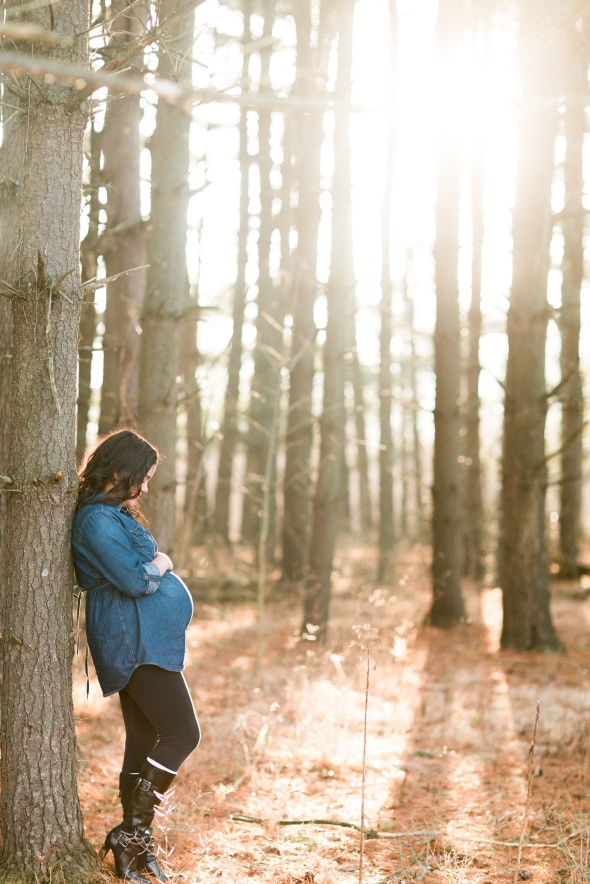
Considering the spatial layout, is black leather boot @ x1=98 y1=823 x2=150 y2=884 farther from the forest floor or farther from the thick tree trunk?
the thick tree trunk

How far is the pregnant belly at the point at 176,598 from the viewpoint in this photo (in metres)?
3.66

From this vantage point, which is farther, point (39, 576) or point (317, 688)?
point (317, 688)

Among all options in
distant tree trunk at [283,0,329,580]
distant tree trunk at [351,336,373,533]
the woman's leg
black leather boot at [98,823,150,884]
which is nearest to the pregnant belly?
the woman's leg

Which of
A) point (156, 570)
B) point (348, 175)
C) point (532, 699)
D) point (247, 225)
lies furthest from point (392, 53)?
point (156, 570)

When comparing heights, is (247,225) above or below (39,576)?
above

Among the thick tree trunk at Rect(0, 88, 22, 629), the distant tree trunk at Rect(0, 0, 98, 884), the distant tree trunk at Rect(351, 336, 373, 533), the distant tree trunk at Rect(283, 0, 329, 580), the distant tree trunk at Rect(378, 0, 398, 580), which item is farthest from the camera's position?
the distant tree trunk at Rect(351, 336, 373, 533)

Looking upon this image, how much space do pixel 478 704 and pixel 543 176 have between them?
5.83 metres

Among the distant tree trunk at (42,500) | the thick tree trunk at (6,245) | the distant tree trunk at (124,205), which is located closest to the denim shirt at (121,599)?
the distant tree trunk at (42,500)

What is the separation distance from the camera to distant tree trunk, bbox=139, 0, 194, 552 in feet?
21.1

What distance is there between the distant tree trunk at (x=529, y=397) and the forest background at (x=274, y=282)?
0.03 meters

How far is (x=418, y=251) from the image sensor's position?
1727 centimetres

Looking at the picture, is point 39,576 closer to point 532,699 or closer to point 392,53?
point 532,699

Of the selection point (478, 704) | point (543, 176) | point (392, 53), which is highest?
point (392, 53)

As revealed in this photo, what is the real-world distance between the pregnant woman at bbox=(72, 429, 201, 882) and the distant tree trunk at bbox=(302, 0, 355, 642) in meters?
5.69
